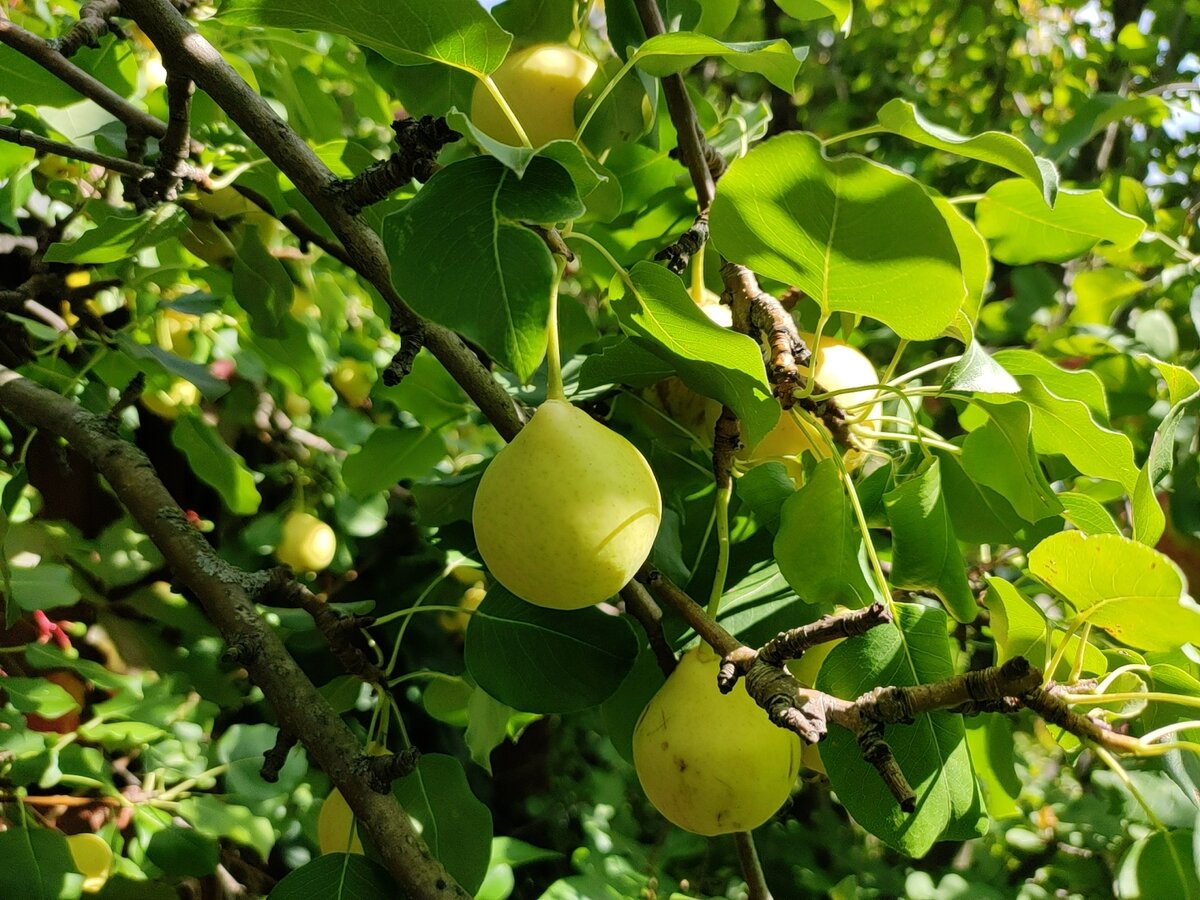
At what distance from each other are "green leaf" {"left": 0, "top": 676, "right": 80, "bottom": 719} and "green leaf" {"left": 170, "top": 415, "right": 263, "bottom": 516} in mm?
284

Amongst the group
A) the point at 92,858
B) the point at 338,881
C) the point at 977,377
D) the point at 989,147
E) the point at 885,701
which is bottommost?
the point at 92,858

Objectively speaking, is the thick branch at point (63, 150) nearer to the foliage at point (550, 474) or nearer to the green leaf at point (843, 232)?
the foliage at point (550, 474)

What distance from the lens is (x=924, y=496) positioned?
0.64 meters

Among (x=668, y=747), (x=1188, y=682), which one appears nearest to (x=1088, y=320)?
(x=1188, y=682)

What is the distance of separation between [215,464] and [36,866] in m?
0.43

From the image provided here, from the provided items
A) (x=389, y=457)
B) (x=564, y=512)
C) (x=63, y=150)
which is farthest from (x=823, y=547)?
(x=63, y=150)

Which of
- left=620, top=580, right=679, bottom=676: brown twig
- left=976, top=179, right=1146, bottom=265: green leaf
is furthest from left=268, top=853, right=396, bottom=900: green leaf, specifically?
left=976, top=179, right=1146, bottom=265: green leaf

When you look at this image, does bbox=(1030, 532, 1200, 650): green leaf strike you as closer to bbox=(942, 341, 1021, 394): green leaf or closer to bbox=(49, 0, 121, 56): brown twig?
bbox=(942, 341, 1021, 394): green leaf

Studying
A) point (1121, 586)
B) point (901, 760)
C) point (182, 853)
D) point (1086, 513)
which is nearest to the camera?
point (1121, 586)

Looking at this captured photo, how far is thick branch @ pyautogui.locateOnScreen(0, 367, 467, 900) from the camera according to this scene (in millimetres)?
660

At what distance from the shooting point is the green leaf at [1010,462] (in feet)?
1.99

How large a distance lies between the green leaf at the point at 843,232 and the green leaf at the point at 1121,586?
141 millimetres

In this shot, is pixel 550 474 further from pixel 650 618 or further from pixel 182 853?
pixel 182 853

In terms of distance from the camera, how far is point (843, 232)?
1.69 feet
